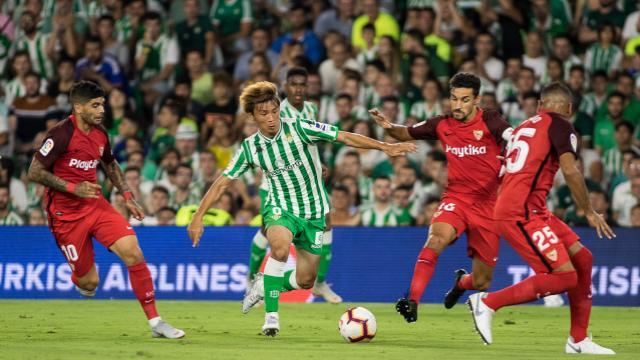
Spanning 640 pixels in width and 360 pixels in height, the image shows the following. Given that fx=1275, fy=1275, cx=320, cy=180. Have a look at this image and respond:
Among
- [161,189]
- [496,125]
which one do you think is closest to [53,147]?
[496,125]

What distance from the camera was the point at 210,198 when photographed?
1132 cm

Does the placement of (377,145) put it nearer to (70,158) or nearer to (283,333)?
(283,333)

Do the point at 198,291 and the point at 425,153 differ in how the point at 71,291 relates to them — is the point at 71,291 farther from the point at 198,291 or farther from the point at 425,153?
the point at 425,153

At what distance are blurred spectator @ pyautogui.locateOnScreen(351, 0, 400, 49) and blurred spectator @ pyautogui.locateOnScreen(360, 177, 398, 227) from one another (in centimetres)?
355

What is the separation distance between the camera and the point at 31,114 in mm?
19609

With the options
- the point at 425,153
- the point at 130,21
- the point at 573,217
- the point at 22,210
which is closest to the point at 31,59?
the point at 130,21

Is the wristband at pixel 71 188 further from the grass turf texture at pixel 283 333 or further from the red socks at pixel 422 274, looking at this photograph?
the red socks at pixel 422 274

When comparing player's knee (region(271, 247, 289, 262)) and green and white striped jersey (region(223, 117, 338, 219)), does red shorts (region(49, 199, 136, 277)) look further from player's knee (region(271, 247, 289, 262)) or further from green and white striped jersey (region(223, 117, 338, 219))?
player's knee (region(271, 247, 289, 262))

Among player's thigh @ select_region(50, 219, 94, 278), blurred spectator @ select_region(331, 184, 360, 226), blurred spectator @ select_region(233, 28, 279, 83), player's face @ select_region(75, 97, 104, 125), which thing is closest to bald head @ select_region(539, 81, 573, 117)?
player's face @ select_region(75, 97, 104, 125)

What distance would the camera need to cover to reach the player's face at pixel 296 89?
46.8 feet

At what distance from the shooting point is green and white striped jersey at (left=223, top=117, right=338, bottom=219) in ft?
38.0

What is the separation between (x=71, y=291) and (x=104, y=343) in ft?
18.8

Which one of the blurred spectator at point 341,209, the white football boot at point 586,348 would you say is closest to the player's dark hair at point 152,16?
the blurred spectator at point 341,209

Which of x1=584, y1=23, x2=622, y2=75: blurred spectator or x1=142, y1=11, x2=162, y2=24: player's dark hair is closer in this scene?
x1=584, y1=23, x2=622, y2=75: blurred spectator
